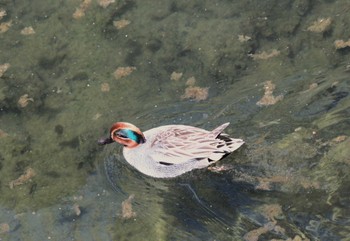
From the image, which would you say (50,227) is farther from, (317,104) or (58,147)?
(317,104)

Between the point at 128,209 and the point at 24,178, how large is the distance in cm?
182

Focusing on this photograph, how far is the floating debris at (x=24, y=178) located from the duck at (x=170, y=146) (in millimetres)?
1179

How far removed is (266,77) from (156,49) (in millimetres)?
2102

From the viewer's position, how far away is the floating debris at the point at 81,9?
13195 mm

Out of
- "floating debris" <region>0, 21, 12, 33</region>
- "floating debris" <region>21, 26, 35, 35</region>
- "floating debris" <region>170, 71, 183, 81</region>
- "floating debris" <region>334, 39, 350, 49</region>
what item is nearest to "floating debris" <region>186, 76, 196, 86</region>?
"floating debris" <region>170, 71, 183, 81</region>

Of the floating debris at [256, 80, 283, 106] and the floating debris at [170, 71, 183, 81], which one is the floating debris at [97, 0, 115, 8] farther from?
the floating debris at [256, 80, 283, 106]

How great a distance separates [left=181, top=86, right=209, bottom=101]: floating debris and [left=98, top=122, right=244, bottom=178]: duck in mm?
1040

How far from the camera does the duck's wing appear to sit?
1022cm

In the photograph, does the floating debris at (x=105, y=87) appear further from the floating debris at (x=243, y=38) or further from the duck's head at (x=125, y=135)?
the floating debris at (x=243, y=38)

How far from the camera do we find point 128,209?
10.3 m

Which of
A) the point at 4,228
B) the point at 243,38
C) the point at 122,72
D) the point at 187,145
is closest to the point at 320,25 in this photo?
the point at 243,38

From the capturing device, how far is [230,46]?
1231cm

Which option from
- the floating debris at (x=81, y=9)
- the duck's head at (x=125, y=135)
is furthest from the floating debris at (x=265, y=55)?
the floating debris at (x=81, y=9)

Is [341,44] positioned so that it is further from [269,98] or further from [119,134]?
[119,134]
